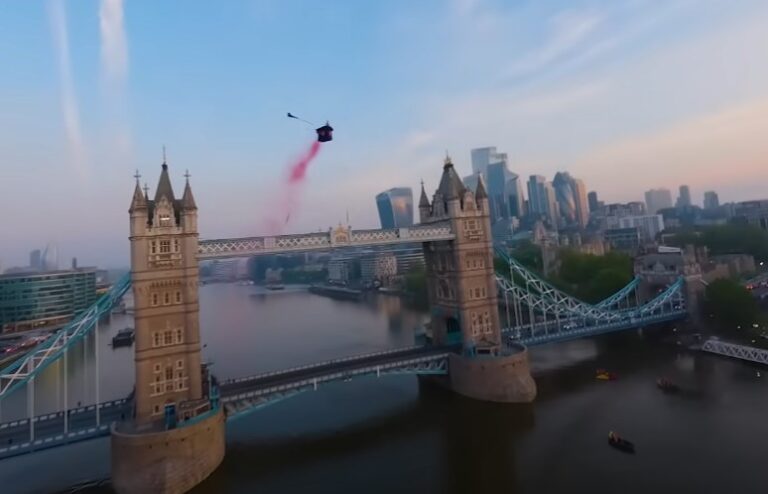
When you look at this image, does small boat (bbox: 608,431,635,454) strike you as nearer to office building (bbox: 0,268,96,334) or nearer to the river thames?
the river thames

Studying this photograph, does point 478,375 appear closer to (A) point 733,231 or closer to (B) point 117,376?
(B) point 117,376

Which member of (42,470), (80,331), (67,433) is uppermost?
(80,331)

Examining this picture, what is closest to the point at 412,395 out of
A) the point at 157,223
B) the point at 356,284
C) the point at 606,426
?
the point at 606,426

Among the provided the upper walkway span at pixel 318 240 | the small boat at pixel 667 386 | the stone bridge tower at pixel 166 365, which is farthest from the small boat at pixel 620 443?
the stone bridge tower at pixel 166 365

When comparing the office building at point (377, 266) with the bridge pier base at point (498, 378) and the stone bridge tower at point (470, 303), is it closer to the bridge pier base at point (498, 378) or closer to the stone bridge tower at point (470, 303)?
the stone bridge tower at point (470, 303)

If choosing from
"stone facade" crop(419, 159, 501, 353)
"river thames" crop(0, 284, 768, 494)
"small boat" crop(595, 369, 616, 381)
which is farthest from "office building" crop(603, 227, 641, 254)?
"stone facade" crop(419, 159, 501, 353)

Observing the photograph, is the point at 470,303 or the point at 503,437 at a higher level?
the point at 470,303

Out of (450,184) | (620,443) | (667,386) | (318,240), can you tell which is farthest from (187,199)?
(667,386)

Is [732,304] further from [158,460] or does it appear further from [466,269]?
[158,460]
